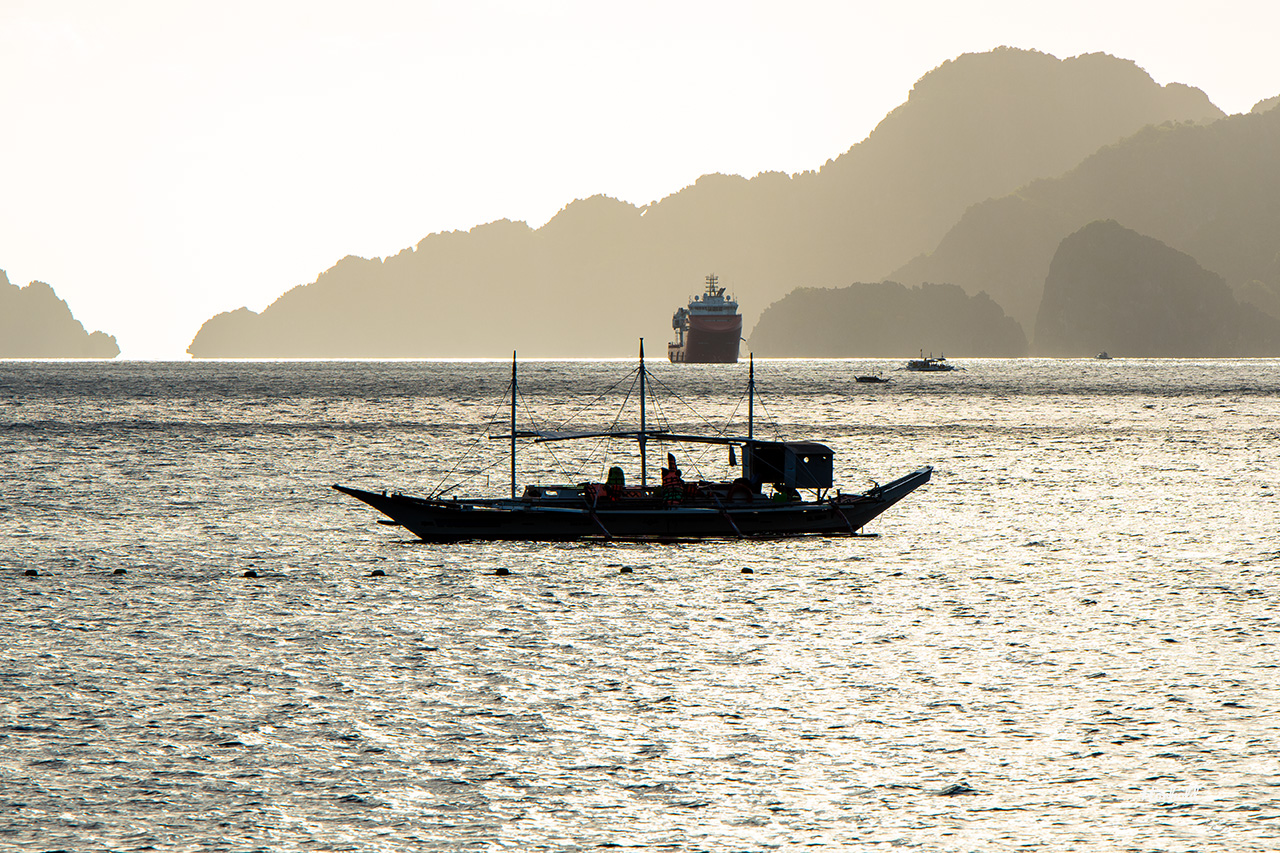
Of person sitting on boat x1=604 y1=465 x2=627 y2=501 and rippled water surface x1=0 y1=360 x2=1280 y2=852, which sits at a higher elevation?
person sitting on boat x1=604 y1=465 x2=627 y2=501

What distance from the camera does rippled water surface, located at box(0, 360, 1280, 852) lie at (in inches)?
618

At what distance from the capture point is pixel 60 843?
48.5ft

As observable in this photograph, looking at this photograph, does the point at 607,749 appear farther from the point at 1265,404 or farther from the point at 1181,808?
the point at 1265,404

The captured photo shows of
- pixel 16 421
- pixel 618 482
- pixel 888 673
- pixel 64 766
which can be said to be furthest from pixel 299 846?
pixel 16 421

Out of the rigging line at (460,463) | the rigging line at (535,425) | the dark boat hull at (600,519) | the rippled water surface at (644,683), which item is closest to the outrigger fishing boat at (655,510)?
the dark boat hull at (600,519)

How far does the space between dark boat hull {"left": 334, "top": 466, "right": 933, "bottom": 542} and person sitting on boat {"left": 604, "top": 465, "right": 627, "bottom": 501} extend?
59 centimetres

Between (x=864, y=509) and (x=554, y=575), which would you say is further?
(x=864, y=509)

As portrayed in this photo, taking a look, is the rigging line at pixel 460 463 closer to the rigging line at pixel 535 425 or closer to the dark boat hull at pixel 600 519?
the dark boat hull at pixel 600 519

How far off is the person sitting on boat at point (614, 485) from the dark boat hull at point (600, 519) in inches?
23.1

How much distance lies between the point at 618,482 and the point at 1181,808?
95.1 feet

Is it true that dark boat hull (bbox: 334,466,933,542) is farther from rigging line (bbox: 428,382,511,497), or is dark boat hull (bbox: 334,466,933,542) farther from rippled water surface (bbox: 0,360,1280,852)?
rigging line (bbox: 428,382,511,497)

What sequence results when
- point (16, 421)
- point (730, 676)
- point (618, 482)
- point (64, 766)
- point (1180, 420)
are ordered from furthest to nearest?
point (16, 421) → point (1180, 420) → point (618, 482) → point (730, 676) → point (64, 766)

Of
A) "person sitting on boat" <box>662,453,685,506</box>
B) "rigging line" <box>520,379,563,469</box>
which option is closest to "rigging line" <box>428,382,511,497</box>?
"rigging line" <box>520,379,563,469</box>

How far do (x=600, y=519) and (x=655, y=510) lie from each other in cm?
192
